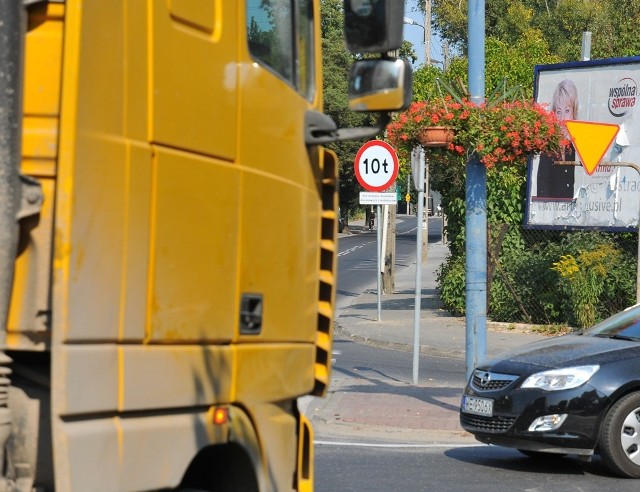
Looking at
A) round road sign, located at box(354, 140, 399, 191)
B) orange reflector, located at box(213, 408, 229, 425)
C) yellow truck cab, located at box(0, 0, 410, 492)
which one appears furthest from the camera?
round road sign, located at box(354, 140, 399, 191)

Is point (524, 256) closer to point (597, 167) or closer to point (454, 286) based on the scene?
point (454, 286)

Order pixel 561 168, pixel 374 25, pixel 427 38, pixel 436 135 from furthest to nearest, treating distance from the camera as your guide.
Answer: pixel 427 38
pixel 561 168
pixel 436 135
pixel 374 25

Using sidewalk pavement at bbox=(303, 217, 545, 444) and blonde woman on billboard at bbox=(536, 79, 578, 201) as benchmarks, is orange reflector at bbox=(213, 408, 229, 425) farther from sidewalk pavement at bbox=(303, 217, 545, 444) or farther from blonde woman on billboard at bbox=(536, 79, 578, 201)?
blonde woman on billboard at bbox=(536, 79, 578, 201)

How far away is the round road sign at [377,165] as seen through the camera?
58.0ft

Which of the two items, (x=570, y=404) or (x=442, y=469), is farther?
(x=442, y=469)

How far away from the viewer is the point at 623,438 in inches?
355

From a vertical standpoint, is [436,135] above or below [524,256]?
above

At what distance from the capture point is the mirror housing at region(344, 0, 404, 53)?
4.33 meters

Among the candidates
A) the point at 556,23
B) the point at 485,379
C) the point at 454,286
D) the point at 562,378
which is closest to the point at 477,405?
the point at 485,379

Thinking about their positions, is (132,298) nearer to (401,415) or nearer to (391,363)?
(401,415)

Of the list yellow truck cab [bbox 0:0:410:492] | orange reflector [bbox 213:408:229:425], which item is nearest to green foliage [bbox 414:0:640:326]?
yellow truck cab [bbox 0:0:410:492]

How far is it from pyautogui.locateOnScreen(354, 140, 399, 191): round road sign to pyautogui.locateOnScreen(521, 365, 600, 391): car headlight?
28.4ft

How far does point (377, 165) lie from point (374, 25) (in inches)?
531

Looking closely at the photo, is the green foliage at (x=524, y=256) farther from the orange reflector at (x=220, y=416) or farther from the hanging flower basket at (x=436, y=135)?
the orange reflector at (x=220, y=416)
